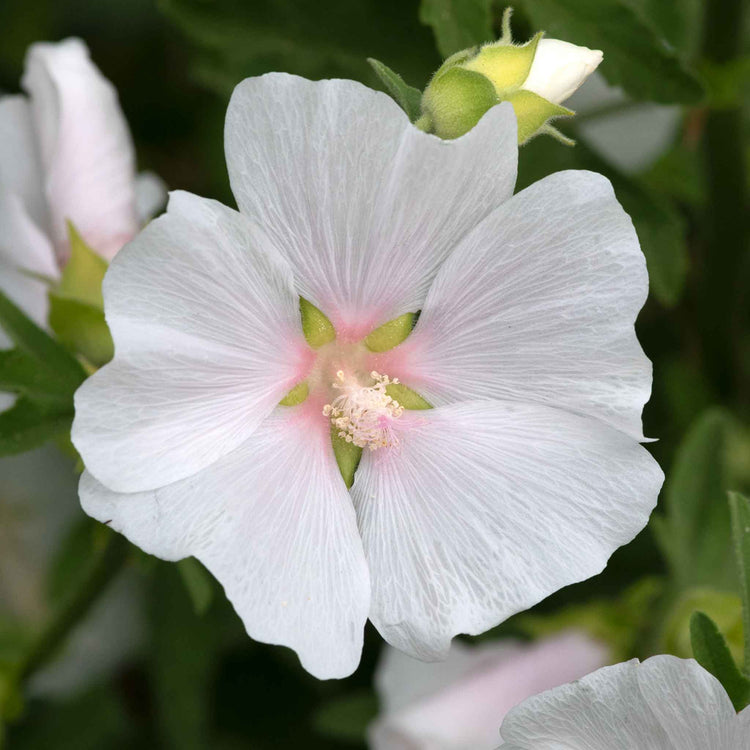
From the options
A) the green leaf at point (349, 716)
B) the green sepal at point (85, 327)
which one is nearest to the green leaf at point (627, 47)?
the green sepal at point (85, 327)

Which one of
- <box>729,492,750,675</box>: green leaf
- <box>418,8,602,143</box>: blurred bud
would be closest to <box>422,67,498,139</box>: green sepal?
<box>418,8,602,143</box>: blurred bud

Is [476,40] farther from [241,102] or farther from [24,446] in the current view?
[24,446]

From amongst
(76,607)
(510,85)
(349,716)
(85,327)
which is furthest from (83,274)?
(349,716)

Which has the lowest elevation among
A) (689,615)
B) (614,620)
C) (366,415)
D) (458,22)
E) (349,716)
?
(349,716)

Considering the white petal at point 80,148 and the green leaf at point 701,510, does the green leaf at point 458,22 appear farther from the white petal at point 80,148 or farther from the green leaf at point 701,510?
the green leaf at point 701,510

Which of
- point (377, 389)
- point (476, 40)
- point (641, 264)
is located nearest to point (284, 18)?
point (476, 40)

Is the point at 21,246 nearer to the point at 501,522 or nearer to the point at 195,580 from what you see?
the point at 195,580
